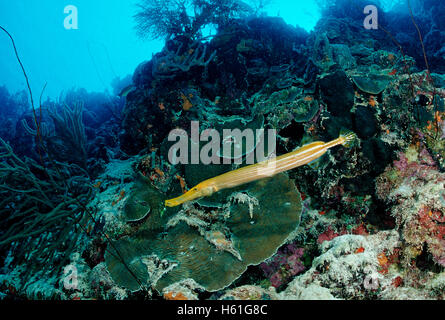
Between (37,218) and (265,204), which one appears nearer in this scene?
(265,204)

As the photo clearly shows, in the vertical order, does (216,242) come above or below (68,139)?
below

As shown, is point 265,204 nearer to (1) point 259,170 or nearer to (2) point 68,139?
(1) point 259,170

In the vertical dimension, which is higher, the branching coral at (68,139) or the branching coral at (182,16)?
the branching coral at (182,16)

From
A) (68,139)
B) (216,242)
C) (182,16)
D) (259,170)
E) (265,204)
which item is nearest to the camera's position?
(259,170)

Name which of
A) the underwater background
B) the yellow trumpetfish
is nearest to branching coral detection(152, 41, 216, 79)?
the underwater background

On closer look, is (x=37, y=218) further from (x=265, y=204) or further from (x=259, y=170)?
(x=259, y=170)

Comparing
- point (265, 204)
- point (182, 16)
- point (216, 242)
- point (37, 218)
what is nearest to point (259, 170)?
point (265, 204)

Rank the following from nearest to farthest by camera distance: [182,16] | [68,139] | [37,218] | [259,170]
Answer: [259,170], [37,218], [68,139], [182,16]

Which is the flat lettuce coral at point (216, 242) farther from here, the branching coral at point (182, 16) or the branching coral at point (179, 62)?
the branching coral at point (182, 16)

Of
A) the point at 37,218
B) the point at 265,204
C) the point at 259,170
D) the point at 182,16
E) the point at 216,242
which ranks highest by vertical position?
the point at 182,16

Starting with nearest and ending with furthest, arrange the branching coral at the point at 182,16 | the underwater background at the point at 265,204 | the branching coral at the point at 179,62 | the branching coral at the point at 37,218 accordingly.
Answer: the underwater background at the point at 265,204 < the branching coral at the point at 37,218 < the branching coral at the point at 179,62 < the branching coral at the point at 182,16

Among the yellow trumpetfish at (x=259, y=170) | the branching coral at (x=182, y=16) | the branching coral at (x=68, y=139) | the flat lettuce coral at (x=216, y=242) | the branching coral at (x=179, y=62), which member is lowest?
the flat lettuce coral at (x=216, y=242)

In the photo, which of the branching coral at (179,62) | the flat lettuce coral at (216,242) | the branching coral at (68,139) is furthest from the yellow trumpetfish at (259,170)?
the branching coral at (179,62)

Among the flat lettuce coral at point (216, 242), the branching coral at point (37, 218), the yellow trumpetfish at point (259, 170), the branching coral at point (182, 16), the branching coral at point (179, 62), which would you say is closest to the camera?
the yellow trumpetfish at point (259, 170)
